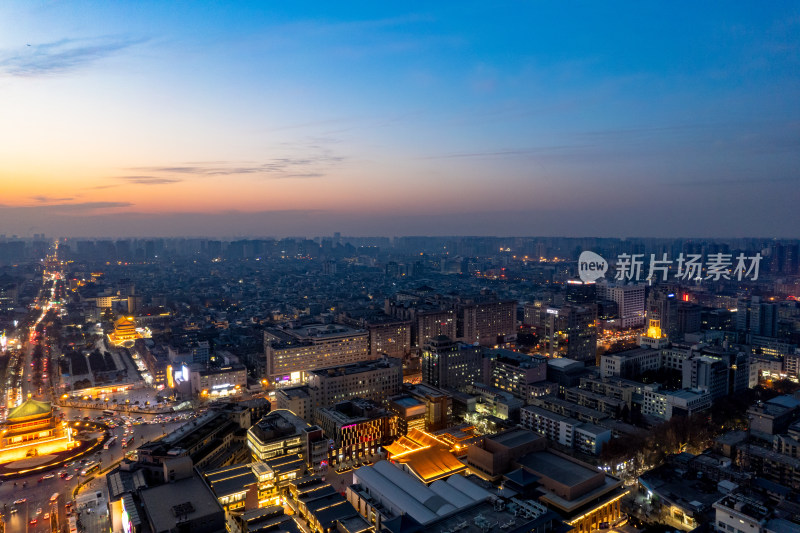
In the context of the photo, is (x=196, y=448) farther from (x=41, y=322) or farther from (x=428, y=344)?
(x=41, y=322)

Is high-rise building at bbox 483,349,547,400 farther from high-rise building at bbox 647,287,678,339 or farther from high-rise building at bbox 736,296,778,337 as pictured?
high-rise building at bbox 736,296,778,337

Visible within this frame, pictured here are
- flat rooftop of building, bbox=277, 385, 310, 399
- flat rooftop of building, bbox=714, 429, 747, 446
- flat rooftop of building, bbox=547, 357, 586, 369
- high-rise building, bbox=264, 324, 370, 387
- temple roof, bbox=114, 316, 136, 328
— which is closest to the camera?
flat rooftop of building, bbox=714, 429, 747, 446

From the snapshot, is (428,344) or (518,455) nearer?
(518,455)

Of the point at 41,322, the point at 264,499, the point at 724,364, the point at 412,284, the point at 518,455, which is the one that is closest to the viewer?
the point at 264,499

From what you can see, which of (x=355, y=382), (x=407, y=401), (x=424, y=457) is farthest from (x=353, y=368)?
(x=424, y=457)

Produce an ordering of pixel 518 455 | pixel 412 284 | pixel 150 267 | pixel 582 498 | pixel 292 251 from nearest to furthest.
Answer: pixel 582 498
pixel 518 455
pixel 412 284
pixel 150 267
pixel 292 251

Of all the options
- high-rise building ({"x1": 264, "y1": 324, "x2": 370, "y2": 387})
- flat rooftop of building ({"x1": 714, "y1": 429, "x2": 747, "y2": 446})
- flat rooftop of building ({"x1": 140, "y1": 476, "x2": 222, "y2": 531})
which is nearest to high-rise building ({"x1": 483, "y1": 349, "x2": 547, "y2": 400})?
flat rooftop of building ({"x1": 714, "y1": 429, "x2": 747, "y2": 446})

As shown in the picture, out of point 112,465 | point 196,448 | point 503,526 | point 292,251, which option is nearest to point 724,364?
point 503,526
